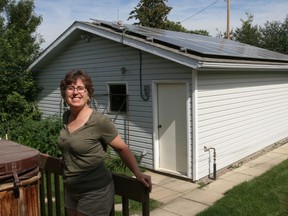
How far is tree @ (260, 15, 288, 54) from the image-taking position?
24453mm

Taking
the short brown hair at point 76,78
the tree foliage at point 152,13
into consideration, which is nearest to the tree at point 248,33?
the tree foliage at point 152,13

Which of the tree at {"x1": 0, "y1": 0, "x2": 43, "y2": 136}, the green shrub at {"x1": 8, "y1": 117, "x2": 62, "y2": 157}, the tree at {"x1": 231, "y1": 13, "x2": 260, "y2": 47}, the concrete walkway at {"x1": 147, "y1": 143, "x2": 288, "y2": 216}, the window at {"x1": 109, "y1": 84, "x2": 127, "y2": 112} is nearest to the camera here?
the concrete walkway at {"x1": 147, "y1": 143, "x2": 288, "y2": 216}

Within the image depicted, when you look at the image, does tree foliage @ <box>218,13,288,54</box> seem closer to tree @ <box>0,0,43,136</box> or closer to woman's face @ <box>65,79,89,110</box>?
tree @ <box>0,0,43,136</box>

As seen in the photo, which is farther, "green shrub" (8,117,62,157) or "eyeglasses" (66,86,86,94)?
"green shrub" (8,117,62,157)

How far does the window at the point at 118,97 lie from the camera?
28.7ft

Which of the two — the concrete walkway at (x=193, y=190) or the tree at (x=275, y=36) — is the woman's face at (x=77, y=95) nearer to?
the concrete walkway at (x=193, y=190)

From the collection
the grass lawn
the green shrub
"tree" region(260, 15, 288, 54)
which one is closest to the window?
the green shrub

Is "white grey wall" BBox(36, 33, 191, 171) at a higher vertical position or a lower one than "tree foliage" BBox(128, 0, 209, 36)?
lower

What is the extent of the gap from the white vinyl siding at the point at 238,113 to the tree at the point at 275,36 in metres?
14.2

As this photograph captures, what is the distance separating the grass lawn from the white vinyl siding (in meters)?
1.12

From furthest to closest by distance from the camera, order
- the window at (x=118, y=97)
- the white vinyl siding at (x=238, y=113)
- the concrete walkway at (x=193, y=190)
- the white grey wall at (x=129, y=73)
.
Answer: the window at (x=118, y=97) < the white grey wall at (x=129, y=73) < the white vinyl siding at (x=238, y=113) < the concrete walkway at (x=193, y=190)

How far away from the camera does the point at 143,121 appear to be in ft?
26.9

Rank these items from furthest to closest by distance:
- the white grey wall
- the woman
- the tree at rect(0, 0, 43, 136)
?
the tree at rect(0, 0, 43, 136), the white grey wall, the woman

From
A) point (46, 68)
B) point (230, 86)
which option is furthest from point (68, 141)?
point (46, 68)
